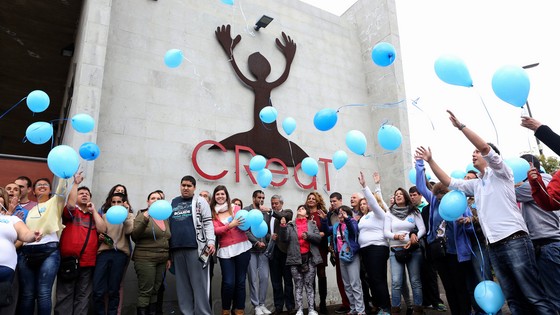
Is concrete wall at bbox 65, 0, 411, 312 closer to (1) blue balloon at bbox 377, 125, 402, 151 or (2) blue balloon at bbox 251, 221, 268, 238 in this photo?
(2) blue balloon at bbox 251, 221, 268, 238

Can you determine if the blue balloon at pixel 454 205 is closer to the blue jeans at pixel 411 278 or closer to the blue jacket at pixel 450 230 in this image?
the blue jacket at pixel 450 230

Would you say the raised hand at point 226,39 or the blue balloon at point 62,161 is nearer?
the blue balloon at point 62,161

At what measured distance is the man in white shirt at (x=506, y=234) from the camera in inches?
116

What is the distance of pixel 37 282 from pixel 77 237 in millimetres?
590

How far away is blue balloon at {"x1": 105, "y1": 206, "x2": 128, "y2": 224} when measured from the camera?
440cm

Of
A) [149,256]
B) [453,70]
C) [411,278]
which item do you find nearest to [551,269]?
[453,70]

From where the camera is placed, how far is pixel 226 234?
16.5ft

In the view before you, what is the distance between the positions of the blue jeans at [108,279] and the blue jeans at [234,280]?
122 cm

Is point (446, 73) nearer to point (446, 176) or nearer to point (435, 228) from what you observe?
point (446, 176)

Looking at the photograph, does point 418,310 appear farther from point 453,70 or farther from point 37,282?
point 37,282

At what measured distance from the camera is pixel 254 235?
17.6ft

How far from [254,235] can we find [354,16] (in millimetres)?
7406

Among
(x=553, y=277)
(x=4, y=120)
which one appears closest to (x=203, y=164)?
(x=553, y=277)

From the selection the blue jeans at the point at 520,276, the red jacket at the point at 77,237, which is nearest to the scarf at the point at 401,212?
the blue jeans at the point at 520,276
